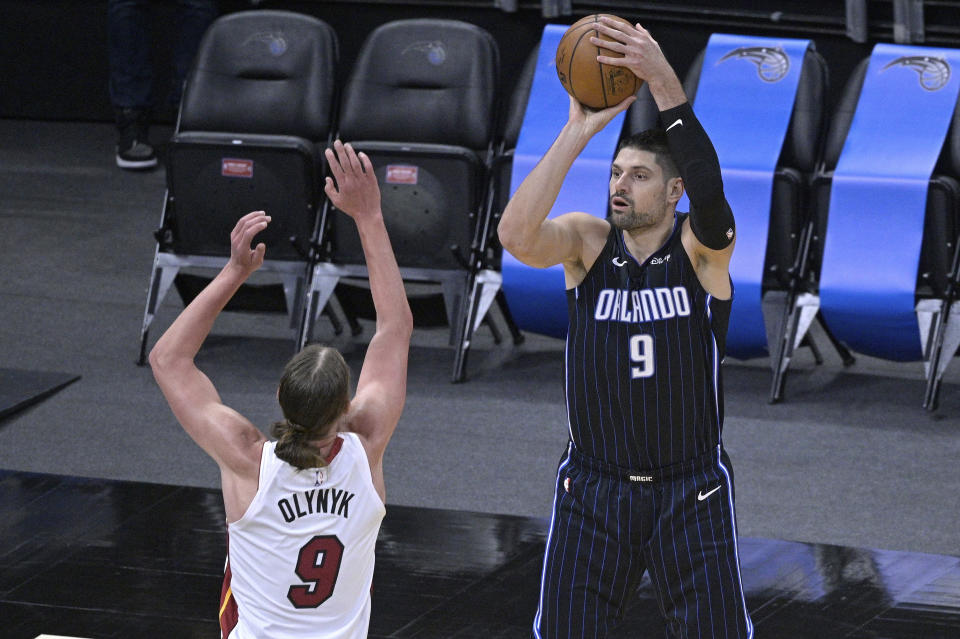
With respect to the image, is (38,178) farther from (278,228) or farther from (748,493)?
(748,493)

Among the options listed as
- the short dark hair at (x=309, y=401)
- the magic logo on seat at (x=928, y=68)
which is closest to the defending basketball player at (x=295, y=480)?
the short dark hair at (x=309, y=401)

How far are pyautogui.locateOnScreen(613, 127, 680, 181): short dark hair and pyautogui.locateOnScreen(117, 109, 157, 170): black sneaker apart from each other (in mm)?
6623

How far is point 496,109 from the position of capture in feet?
22.7

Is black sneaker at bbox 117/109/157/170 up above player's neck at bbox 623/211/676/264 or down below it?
below

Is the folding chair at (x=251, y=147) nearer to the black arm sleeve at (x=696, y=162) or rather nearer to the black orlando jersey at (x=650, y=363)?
the black orlando jersey at (x=650, y=363)

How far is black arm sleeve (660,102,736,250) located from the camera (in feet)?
10.7

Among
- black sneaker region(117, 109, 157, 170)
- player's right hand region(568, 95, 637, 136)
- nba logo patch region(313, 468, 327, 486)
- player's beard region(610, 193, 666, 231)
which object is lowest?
black sneaker region(117, 109, 157, 170)

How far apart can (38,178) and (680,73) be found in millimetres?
4389

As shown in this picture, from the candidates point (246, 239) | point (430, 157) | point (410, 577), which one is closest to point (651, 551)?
point (246, 239)

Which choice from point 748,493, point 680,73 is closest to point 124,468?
point 748,493

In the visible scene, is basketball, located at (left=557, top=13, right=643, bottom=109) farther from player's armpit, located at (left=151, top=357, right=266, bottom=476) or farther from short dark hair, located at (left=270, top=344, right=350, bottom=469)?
player's armpit, located at (left=151, top=357, right=266, bottom=476)

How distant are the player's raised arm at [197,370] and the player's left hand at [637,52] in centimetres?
91

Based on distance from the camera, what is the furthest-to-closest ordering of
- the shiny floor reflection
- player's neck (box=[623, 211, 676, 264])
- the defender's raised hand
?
the shiny floor reflection → player's neck (box=[623, 211, 676, 264]) → the defender's raised hand

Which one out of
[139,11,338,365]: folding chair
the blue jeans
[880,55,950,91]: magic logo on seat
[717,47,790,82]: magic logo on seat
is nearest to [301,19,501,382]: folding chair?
[139,11,338,365]: folding chair
